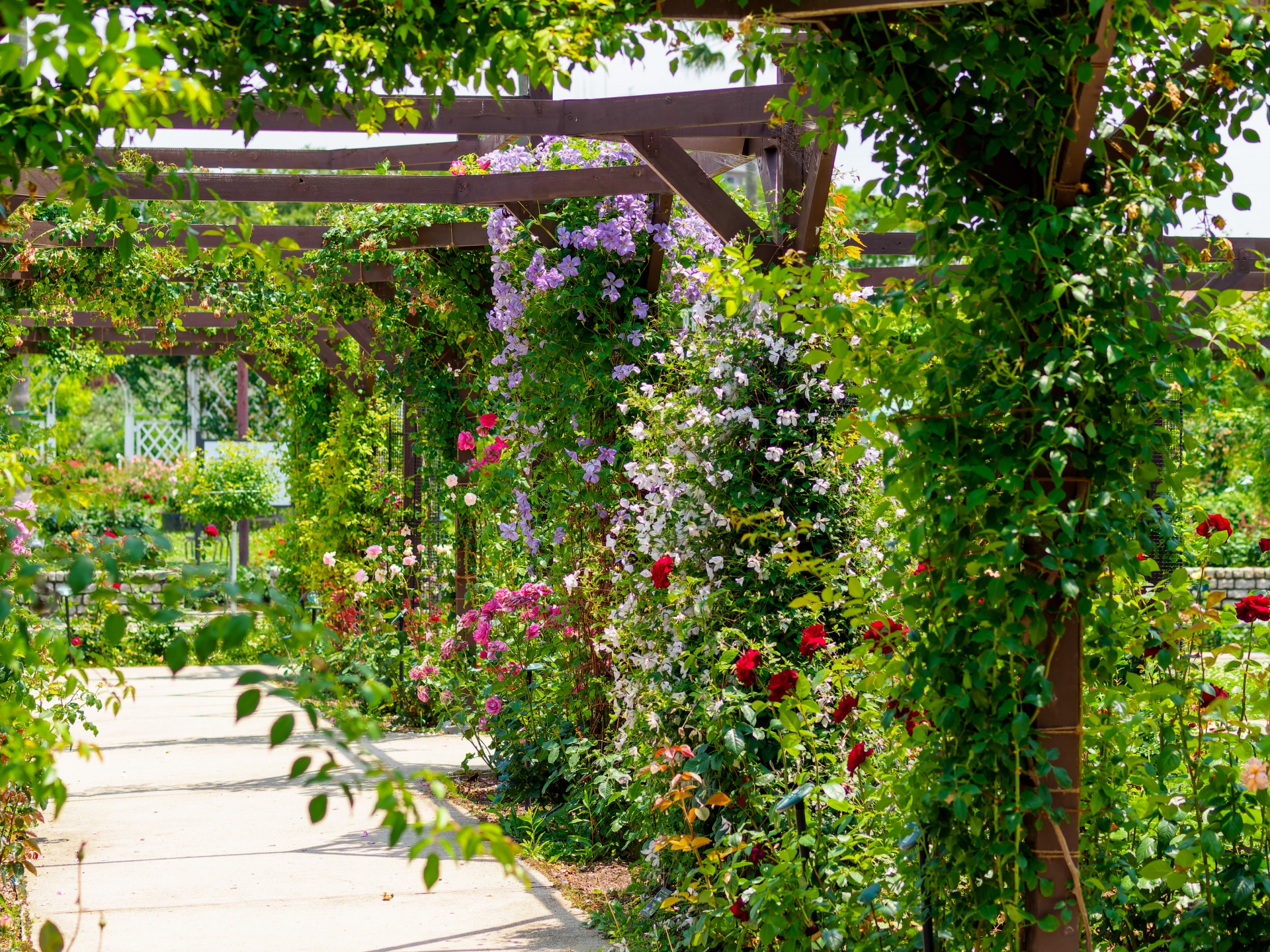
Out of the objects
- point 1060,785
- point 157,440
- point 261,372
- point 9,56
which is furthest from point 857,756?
point 157,440

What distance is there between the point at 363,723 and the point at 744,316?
94.7 inches

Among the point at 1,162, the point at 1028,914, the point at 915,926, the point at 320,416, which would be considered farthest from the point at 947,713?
the point at 320,416

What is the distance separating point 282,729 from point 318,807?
92 millimetres

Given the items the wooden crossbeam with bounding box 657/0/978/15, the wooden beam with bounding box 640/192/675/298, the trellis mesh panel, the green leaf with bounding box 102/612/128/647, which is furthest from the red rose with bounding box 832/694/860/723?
the trellis mesh panel

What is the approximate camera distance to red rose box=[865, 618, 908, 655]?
7.33ft

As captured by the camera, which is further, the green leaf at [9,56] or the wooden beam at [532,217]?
the wooden beam at [532,217]

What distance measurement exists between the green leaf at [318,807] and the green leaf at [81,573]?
0.30 m

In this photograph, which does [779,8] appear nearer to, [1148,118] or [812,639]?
[1148,118]

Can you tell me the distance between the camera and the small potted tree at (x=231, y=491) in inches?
475

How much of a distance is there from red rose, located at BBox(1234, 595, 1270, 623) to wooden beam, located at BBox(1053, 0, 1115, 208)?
93 centimetres

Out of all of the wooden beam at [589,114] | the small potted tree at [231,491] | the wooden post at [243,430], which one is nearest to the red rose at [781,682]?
the wooden beam at [589,114]

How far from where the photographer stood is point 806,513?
3201 mm

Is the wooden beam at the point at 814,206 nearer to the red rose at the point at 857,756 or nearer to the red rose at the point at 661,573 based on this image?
the red rose at the point at 661,573

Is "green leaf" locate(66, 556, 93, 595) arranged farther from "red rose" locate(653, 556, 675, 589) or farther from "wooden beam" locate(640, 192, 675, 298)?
"wooden beam" locate(640, 192, 675, 298)
